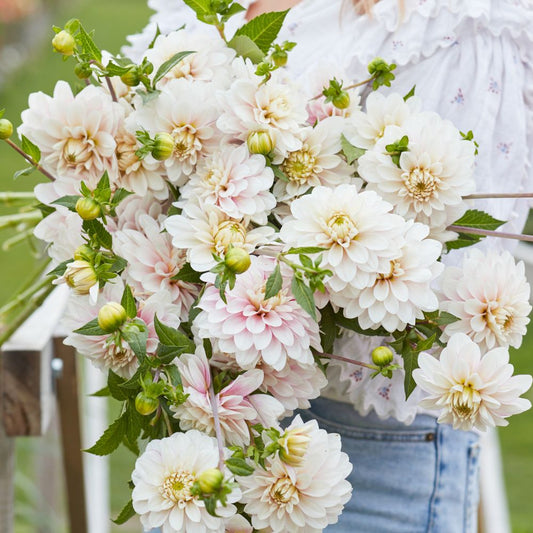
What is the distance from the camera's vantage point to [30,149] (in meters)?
0.80

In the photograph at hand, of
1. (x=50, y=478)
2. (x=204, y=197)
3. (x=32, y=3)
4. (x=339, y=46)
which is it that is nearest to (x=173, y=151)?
(x=204, y=197)

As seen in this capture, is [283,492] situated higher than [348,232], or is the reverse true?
[348,232]

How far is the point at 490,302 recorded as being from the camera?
743 millimetres

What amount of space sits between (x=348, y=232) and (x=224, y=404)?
0.17 meters

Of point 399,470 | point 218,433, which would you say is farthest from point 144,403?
point 399,470

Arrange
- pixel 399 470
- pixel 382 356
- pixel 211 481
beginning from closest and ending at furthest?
pixel 211 481 < pixel 382 356 < pixel 399 470

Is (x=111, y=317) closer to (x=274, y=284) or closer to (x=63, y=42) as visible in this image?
(x=274, y=284)

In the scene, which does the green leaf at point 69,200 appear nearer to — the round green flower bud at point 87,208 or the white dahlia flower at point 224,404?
the round green flower bud at point 87,208

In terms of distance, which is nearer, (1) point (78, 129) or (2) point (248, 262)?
(2) point (248, 262)

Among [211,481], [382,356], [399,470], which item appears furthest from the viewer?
[399,470]

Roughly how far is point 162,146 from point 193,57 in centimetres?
10

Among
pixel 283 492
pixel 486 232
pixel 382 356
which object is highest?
pixel 486 232

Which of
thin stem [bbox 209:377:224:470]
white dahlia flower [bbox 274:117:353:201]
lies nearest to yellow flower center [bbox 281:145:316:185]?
white dahlia flower [bbox 274:117:353:201]

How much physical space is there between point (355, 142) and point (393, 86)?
0.61ft
